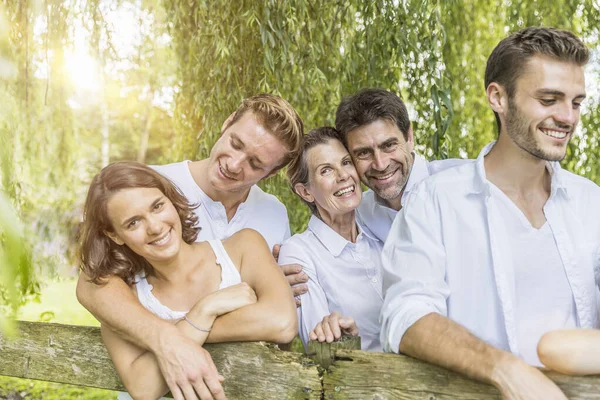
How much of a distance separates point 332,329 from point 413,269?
0.90 ft

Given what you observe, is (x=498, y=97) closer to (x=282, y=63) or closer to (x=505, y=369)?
(x=505, y=369)

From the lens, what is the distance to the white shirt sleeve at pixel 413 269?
64.1 inches

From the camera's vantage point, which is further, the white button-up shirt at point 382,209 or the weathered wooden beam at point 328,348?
the white button-up shirt at point 382,209

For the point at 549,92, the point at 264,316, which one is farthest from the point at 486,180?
the point at 264,316

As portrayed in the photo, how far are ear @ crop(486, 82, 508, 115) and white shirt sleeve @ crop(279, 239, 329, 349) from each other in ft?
2.58

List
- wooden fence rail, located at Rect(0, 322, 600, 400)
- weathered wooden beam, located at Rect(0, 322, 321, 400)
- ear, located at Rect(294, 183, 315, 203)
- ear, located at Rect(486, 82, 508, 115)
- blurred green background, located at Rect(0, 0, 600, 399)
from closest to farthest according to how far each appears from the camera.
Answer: wooden fence rail, located at Rect(0, 322, 600, 400)
ear, located at Rect(486, 82, 508, 115)
weathered wooden beam, located at Rect(0, 322, 321, 400)
ear, located at Rect(294, 183, 315, 203)
blurred green background, located at Rect(0, 0, 600, 399)

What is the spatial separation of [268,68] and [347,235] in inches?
51.5

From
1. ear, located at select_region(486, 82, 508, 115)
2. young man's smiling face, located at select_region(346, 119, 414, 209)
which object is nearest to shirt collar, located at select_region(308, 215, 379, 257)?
young man's smiling face, located at select_region(346, 119, 414, 209)

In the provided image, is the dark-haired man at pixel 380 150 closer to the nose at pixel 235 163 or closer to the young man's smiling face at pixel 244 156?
the young man's smiling face at pixel 244 156

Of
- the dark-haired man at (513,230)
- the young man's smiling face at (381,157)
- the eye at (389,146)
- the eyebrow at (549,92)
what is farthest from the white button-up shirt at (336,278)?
the eyebrow at (549,92)

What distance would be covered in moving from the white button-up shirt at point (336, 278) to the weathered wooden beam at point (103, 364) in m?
0.35

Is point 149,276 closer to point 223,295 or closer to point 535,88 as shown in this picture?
point 223,295

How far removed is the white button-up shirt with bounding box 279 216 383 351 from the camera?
2182mm

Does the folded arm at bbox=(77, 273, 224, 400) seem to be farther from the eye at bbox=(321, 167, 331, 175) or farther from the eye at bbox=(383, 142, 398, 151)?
the eye at bbox=(383, 142, 398, 151)
